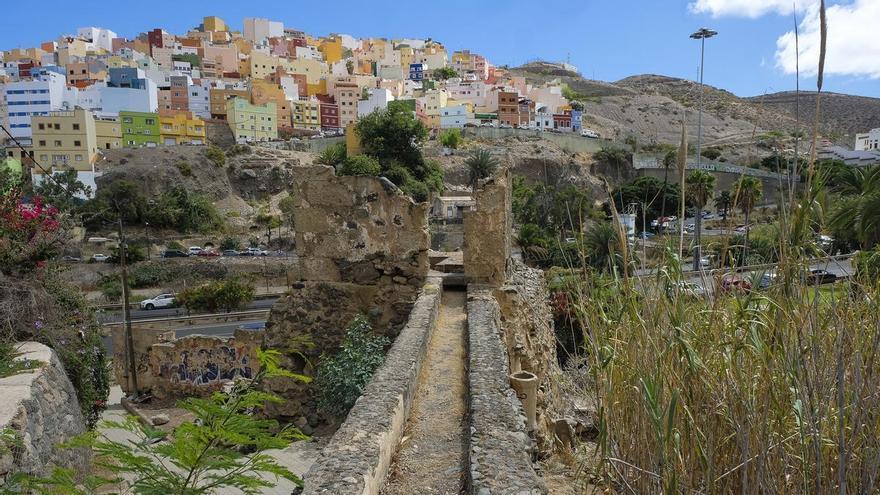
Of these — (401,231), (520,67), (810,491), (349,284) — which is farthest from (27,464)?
(520,67)

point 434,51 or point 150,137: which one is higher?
point 434,51

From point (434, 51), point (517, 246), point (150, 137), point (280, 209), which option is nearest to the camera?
point (517, 246)

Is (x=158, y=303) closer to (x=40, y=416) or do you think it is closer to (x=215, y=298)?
(x=215, y=298)

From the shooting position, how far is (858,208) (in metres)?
7.09

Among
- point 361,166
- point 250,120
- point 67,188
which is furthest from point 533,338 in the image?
point 250,120

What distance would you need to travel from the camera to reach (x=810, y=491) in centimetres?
224

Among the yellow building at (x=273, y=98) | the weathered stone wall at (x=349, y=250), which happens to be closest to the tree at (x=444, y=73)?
the yellow building at (x=273, y=98)

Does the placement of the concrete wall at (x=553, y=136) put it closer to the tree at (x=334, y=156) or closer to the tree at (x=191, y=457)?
the tree at (x=334, y=156)

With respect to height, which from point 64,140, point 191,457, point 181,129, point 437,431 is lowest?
point 437,431

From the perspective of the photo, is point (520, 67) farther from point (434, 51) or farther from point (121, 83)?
point (121, 83)

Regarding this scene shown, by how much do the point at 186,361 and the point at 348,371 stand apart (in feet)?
24.1

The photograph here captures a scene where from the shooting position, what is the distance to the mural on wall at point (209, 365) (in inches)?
497

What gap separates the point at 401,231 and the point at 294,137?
63.1 meters

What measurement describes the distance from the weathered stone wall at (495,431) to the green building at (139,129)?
62.2 m
